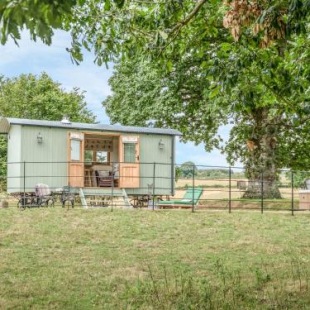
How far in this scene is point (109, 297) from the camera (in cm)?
648

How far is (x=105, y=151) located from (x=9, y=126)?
3662 mm

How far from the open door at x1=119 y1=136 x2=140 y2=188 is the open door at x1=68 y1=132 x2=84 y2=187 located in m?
1.37

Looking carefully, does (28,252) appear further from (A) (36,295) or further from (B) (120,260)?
(A) (36,295)

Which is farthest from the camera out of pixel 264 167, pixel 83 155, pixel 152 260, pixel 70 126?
pixel 264 167

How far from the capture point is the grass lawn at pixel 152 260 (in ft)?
20.6

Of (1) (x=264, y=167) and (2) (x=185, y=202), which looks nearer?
(2) (x=185, y=202)

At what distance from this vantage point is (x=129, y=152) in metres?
18.5

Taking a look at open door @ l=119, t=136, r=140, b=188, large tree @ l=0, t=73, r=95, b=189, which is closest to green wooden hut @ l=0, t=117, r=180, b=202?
open door @ l=119, t=136, r=140, b=188

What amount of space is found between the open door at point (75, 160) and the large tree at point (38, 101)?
43.2ft

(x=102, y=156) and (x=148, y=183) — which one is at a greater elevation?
(x=102, y=156)

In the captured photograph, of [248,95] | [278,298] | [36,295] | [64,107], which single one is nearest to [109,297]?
[36,295]

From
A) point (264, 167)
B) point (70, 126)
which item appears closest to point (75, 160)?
point (70, 126)

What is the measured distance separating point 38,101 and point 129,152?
15.2 meters

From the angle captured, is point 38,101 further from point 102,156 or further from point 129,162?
point 129,162
